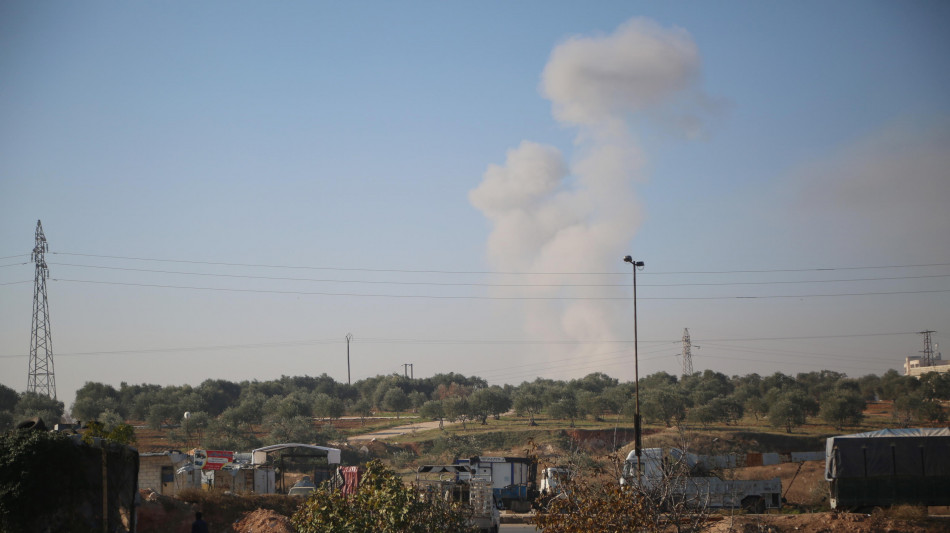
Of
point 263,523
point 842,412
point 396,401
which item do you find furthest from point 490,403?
point 263,523

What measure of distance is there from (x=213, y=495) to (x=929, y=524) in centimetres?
2585

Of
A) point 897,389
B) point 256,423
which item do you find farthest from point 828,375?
point 256,423

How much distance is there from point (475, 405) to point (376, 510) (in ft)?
274

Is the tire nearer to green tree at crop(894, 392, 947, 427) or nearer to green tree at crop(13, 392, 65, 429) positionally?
green tree at crop(894, 392, 947, 427)

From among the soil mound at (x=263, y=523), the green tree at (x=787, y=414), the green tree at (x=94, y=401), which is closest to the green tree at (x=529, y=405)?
the green tree at (x=787, y=414)

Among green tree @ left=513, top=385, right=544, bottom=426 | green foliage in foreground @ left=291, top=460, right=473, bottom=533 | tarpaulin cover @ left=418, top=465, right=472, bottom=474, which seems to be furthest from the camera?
green tree @ left=513, top=385, right=544, bottom=426

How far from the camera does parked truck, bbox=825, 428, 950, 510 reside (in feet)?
95.6

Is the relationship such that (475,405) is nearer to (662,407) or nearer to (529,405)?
(529,405)

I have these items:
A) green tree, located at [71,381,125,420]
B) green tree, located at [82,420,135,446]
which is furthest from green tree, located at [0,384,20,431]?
green tree, located at [82,420,135,446]

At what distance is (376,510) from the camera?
49.3ft

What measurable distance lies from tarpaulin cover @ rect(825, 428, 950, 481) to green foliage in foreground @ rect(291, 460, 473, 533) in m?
20.2

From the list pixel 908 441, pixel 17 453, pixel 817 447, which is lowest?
pixel 817 447

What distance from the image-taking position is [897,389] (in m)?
105

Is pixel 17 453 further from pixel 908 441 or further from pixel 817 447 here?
pixel 817 447
